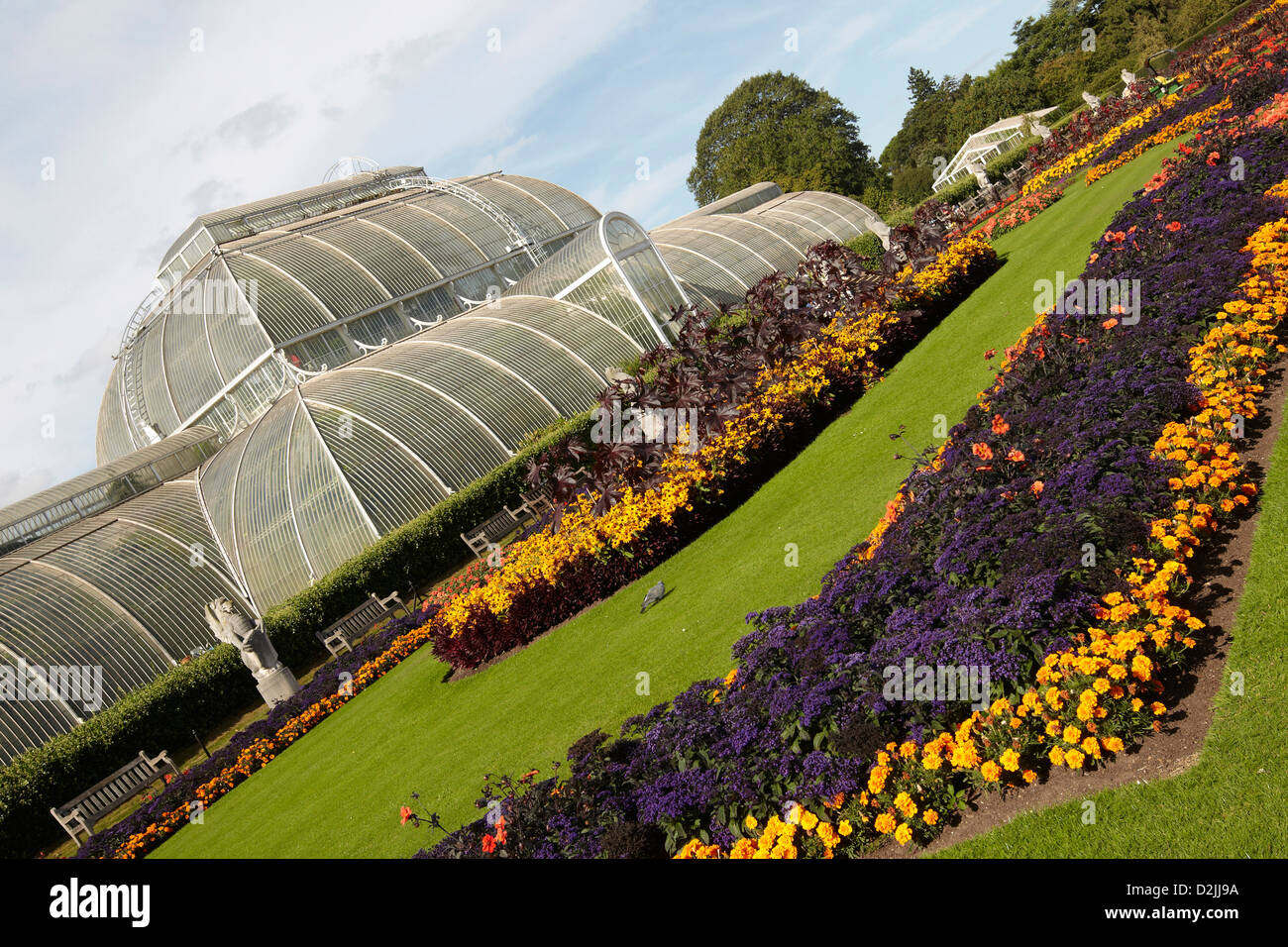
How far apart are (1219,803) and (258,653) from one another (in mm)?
16975

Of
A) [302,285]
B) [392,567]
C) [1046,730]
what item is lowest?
[392,567]

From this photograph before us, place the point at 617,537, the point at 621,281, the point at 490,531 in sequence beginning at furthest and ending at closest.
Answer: the point at 621,281 → the point at 490,531 → the point at 617,537

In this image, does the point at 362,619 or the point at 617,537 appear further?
the point at 362,619

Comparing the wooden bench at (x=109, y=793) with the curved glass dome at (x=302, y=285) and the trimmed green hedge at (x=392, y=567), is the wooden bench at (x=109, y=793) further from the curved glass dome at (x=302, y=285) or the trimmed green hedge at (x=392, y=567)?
the curved glass dome at (x=302, y=285)

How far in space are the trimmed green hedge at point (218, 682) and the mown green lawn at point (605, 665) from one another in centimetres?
446

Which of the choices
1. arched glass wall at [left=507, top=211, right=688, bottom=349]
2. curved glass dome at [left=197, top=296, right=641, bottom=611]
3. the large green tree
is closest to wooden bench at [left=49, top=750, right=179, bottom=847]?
curved glass dome at [left=197, top=296, right=641, bottom=611]

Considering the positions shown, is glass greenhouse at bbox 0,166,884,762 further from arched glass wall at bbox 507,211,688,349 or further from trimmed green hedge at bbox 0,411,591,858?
trimmed green hedge at bbox 0,411,591,858

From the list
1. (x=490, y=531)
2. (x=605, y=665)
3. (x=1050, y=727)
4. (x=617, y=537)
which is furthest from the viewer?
(x=490, y=531)

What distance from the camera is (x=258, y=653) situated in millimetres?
17109

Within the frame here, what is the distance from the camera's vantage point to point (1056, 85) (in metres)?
64.5

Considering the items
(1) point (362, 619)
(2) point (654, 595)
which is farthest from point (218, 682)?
(2) point (654, 595)

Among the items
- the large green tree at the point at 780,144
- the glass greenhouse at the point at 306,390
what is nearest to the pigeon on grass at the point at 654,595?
the glass greenhouse at the point at 306,390

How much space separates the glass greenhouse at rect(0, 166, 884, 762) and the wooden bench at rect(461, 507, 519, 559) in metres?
1.84

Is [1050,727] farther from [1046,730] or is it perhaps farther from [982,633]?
[982,633]
